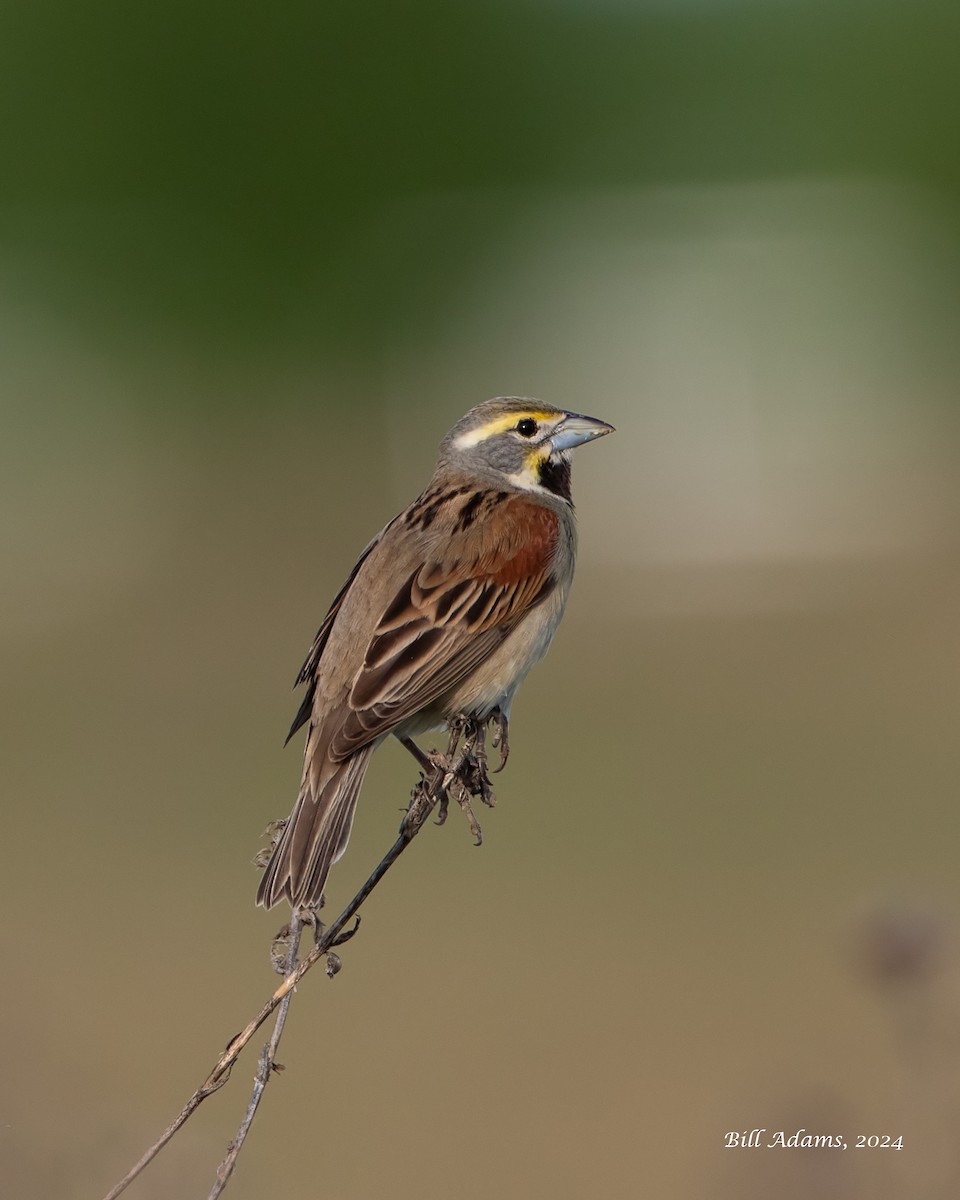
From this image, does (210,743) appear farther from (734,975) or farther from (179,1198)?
(179,1198)

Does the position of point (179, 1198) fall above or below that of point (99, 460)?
below

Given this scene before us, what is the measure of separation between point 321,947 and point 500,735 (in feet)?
5.46

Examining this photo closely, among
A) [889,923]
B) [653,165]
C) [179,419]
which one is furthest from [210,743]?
[653,165]

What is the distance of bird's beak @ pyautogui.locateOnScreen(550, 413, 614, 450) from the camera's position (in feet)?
17.1

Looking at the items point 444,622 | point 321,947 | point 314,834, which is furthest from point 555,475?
point 321,947

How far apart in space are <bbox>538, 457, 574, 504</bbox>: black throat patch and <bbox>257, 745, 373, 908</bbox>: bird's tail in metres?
1.38

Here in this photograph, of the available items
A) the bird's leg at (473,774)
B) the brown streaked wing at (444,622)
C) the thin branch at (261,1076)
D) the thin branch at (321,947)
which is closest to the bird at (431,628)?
the brown streaked wing at (444,622)

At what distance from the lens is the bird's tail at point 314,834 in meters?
3.67

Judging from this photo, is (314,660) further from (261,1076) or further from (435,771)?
(261,1076)

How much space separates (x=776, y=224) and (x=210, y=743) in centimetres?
1535

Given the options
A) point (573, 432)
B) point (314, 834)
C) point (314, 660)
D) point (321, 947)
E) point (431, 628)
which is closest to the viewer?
point (321, 947)

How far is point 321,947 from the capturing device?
2.71m

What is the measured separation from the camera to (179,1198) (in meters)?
3.10

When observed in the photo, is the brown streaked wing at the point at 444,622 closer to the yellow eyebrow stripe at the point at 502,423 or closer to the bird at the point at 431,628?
the bird at the point at 431,628
